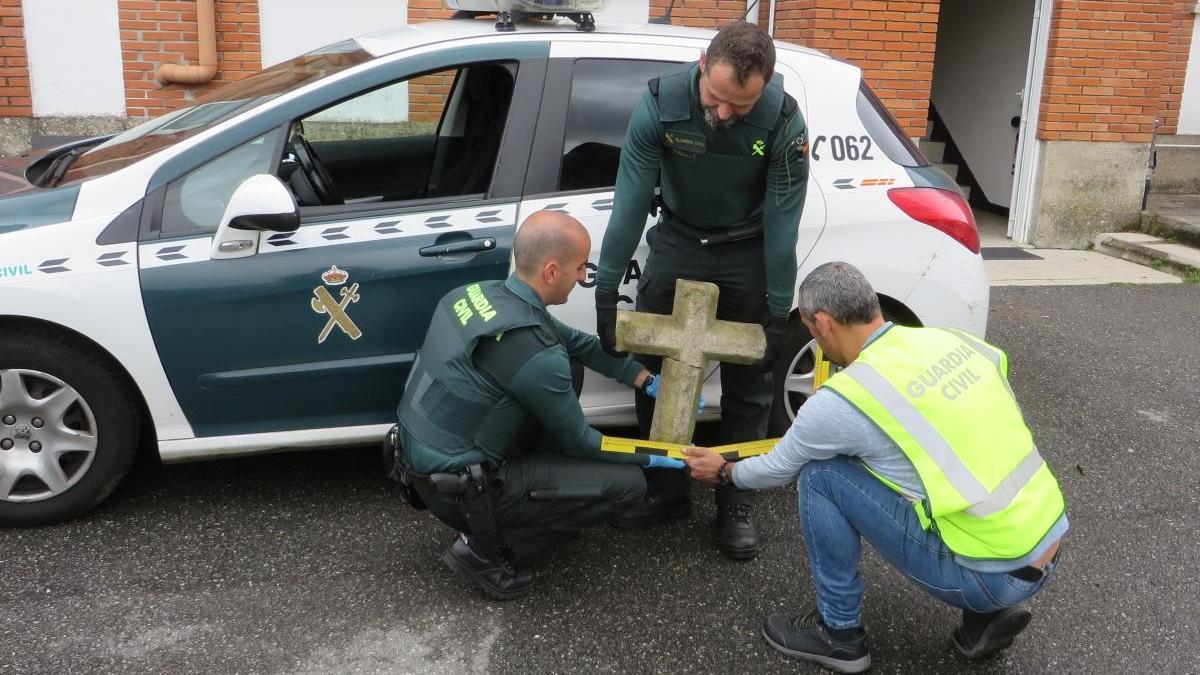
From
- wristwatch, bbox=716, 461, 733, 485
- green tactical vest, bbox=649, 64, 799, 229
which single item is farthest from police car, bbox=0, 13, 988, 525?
wristwatch, bbox=716, 461, 733, 485

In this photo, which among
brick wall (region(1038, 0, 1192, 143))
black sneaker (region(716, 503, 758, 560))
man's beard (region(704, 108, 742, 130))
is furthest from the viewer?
brick wall (region(1038, 0, 1192, 143))

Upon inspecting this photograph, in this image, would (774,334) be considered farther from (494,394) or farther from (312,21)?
(312,21)

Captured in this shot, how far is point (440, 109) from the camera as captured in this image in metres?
4.44

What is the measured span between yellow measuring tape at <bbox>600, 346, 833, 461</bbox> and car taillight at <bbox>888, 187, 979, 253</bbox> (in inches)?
26.5

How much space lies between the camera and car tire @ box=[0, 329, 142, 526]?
3164 millimetres

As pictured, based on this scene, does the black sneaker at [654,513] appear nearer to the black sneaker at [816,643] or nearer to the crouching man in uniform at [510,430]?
the crouching man in uniform at [510,430]

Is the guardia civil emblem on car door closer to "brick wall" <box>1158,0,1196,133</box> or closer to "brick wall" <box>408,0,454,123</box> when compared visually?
"brick wall" <box>408,0,454,123</box>

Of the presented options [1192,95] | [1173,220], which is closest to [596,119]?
[1173,220]

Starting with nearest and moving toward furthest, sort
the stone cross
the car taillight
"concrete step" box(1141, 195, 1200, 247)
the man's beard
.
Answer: the man's beard → the stone cross → the car taillight → "concrete step" box(1141, 195, 1200, 247)

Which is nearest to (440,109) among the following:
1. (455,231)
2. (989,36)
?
(455,231)

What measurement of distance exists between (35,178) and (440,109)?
1635 mm

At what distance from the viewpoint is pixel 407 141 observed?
14.9 feet

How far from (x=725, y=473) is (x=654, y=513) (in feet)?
2.21

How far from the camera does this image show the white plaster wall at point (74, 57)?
23.0 ft
